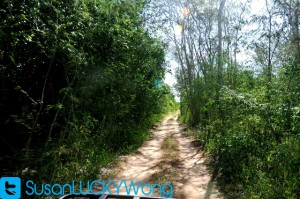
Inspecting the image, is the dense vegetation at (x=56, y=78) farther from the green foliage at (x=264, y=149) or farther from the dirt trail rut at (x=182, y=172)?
the green foliage at (x=264, y=149)

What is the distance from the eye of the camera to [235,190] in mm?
5016

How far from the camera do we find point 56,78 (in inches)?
213

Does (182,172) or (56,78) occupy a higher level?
(56,78)

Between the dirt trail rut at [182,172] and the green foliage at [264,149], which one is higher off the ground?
the green foliage at [264,149]

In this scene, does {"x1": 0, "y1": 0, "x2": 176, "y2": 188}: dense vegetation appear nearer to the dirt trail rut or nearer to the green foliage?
the dirt trail rut

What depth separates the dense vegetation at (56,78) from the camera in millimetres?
4074

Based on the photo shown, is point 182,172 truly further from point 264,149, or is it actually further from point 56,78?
point 56,78

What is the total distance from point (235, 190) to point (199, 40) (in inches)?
532

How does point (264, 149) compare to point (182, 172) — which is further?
point (182, 172)

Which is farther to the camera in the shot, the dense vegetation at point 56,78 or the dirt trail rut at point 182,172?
the dirt trail rut at point 182,172

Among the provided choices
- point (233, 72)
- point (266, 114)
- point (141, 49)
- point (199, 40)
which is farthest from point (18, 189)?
point (199, 40)

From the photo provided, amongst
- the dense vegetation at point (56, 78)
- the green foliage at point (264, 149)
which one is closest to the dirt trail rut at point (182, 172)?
the green foliage at point (264, 149)

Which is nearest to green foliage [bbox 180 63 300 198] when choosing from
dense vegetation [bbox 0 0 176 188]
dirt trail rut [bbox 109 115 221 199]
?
dirt trail rut [bbox 109 115 221 199]

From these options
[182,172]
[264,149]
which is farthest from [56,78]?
[264,149]
